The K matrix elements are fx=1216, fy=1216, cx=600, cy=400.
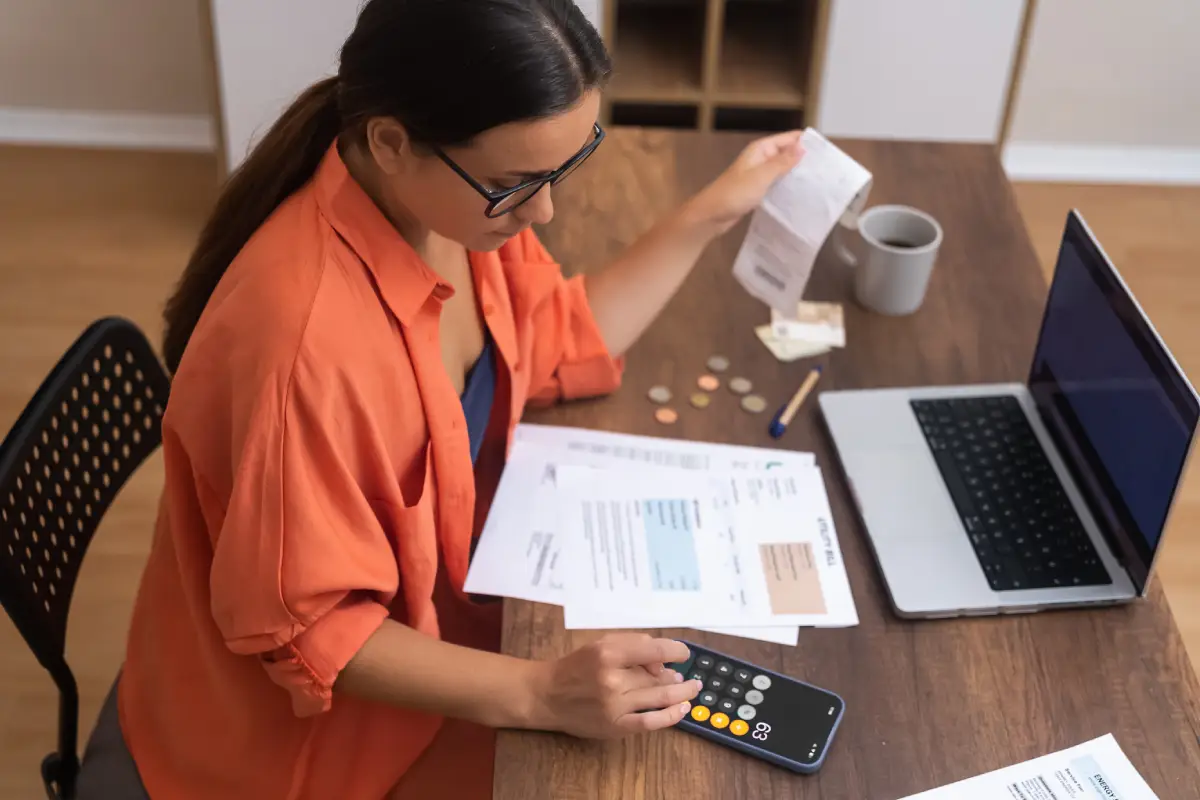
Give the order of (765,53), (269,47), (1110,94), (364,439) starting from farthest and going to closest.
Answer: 1. (1110,94)
2. (765,53)
3. (269,47)
4. (364,439)

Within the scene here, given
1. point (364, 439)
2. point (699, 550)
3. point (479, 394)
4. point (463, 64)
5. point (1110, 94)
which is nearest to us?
point (463, 64)

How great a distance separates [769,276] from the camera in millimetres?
1363

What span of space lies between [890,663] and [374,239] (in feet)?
1.89

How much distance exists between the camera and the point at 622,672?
3.20 feet

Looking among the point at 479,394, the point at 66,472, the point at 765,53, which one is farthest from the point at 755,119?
the point at 66,472

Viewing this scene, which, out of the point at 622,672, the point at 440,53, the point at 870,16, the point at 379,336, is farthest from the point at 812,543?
the point at 870,16

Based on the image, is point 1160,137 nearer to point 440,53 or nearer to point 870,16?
point 870,16

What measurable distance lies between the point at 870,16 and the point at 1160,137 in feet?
3.44

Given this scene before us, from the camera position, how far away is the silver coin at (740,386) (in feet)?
4.34

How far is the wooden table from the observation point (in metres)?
0.95

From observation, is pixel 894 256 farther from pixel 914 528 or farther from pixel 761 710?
pixel 761 710

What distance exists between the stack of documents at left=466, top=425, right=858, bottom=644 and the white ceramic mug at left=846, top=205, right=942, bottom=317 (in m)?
0.29

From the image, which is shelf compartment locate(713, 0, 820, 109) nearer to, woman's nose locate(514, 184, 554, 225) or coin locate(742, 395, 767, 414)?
coin locate(742, 395, 767, 414)

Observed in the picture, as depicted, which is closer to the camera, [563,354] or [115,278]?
[563,354]
